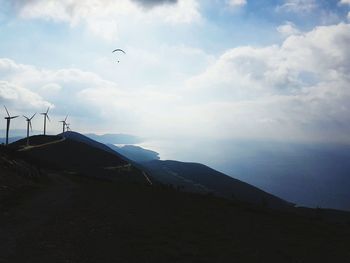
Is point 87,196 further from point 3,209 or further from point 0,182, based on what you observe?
point 3,209

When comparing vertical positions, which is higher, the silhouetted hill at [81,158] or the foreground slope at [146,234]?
the silhouetted hill at [81,158]

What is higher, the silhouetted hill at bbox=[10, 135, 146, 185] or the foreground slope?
the silhouetted hill at bbox=[10, 135, 146, 185]

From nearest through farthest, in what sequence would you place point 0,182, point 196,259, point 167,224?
point 196,259 < point 167,224 < point 0,182

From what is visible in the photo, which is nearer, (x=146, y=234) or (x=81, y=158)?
(x=146, y=234)

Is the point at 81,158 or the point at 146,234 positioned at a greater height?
the point at 81,158

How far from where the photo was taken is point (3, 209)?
1197 inches

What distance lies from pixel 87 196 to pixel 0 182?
8.92 metres

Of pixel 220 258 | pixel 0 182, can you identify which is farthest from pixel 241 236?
pixel 0 182

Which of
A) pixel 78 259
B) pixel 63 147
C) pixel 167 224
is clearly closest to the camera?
pixel 78 259

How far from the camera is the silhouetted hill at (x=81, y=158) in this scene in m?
149

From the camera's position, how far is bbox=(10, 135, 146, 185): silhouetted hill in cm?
14888

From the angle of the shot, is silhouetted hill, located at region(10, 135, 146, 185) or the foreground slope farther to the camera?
silhouetted hill, located at region(10, 135, 146, 185)

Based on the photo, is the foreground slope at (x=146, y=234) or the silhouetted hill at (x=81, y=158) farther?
the silhouetted hill at (x=81, y=158)

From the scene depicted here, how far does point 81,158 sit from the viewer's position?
169875 mm
